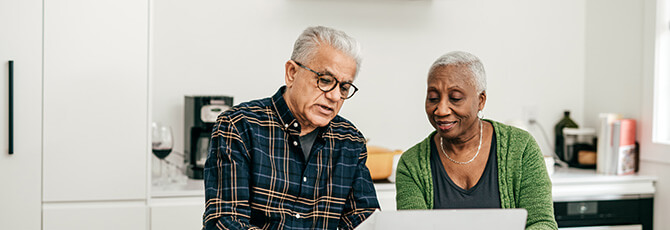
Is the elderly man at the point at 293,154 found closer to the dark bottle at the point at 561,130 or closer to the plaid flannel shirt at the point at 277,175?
the plaid flannel shirt at the point at 277,175

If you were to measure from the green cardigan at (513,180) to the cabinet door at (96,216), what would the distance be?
3.54 feet

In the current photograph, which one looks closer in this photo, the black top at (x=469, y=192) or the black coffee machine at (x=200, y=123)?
the black top at (x=469, y=192)

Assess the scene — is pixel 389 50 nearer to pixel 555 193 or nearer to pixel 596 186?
pixel 555 193

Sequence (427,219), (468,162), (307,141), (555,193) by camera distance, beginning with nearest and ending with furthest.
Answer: (427,219), (307,141), (468,162), (555,193)

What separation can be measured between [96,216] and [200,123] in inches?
22.2

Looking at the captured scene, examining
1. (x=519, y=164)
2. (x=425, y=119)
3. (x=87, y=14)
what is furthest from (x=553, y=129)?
(x=87, y=14)

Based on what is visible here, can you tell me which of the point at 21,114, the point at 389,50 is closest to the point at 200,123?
the point at 21,114

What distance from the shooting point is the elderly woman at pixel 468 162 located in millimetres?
1665

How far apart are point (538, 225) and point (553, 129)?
6.17 ft

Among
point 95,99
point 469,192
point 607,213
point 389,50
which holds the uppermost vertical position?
point 389,50

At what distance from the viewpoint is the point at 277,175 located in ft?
5.07

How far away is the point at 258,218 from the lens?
154cm

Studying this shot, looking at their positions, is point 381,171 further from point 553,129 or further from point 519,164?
point 553,129

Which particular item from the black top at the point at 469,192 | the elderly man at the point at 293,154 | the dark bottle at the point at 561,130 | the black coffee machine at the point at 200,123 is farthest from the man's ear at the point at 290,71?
the dark bottle at the point at 561,130
